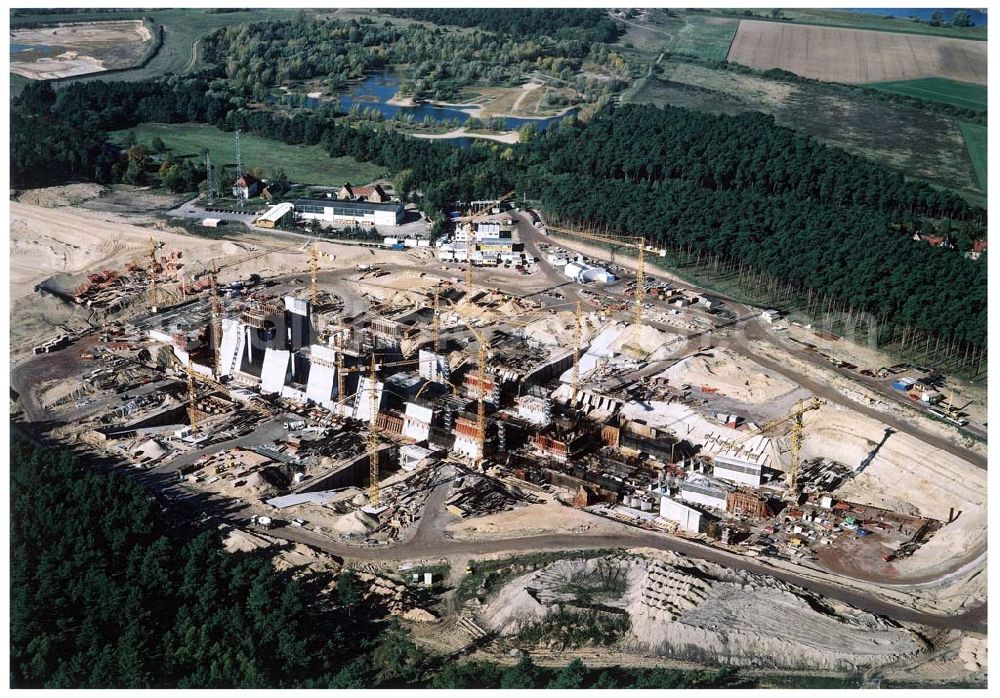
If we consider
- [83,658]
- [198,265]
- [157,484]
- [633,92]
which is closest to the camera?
[83,658]

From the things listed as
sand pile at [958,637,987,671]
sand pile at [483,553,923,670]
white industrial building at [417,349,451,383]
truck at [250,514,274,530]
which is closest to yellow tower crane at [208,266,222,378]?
white industrial building at [417,349,451,383]

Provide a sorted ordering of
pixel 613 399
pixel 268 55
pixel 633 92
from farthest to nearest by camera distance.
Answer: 1. pixel 268 55
2. pixel 633 92
3. pixel 613 399

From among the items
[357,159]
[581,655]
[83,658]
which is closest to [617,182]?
[357,159]

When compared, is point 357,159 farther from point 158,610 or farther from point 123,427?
point 158,610

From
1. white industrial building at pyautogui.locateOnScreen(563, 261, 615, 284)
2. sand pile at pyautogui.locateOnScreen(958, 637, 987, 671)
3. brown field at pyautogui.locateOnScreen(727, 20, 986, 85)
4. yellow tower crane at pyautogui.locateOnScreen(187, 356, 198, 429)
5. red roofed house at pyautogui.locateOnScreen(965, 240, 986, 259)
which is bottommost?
yellow tower crane at pyautogui.locateOnScreen(187, 356, 198, 429)

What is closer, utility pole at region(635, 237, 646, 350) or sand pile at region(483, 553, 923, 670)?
sand pile at region(483, 553, 923, 670)

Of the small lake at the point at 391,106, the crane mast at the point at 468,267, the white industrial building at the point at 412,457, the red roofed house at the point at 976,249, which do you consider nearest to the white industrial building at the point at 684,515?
the white industrial building at the point at 412,457

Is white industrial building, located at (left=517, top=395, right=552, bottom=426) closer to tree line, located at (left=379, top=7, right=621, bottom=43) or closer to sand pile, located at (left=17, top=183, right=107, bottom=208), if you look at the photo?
sand pile, located at (left=17, top=183, right=107, bottom=208)

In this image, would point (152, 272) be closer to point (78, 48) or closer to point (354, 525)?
point (354, 525)
